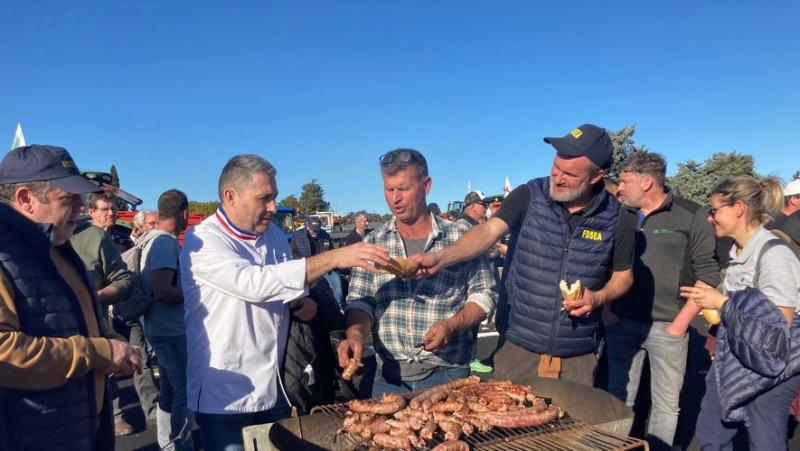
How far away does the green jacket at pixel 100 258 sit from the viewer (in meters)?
4.33

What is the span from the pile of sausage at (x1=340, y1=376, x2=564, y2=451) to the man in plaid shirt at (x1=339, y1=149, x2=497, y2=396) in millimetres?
303

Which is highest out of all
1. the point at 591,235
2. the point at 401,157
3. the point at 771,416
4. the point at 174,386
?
the point at 401,157

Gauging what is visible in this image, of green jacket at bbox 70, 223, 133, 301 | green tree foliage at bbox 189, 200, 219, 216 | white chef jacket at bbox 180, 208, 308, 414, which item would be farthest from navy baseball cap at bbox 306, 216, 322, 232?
green tree foliage at bbox 189, 200, 219, 216

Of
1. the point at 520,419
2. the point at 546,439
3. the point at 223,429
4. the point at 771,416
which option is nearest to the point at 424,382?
the point at 520,419

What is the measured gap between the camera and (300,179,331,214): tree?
70.9m

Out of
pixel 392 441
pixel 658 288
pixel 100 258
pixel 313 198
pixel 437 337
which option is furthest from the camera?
pixel 313 198

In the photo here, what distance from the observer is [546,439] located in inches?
89.8

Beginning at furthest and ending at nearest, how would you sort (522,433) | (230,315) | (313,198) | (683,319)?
(313,198) → (683,319) → (230,315) → (522,433)

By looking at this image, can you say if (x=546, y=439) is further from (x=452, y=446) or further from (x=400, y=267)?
(x=400, y=267)

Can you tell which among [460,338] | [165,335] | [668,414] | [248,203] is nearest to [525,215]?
[460,338]

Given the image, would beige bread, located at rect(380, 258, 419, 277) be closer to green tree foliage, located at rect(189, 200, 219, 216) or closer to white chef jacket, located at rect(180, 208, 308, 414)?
white chef jacket, located at rect(180, 208, 308, 414)

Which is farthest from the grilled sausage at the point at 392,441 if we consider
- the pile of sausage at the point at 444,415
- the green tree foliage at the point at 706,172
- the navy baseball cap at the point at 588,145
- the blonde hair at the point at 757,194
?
the green tree foliage at the point at 706,172

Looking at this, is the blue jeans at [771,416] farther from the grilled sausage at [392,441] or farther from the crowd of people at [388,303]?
the grilled sausage at [392,441]

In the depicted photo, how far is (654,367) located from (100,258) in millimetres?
5162
